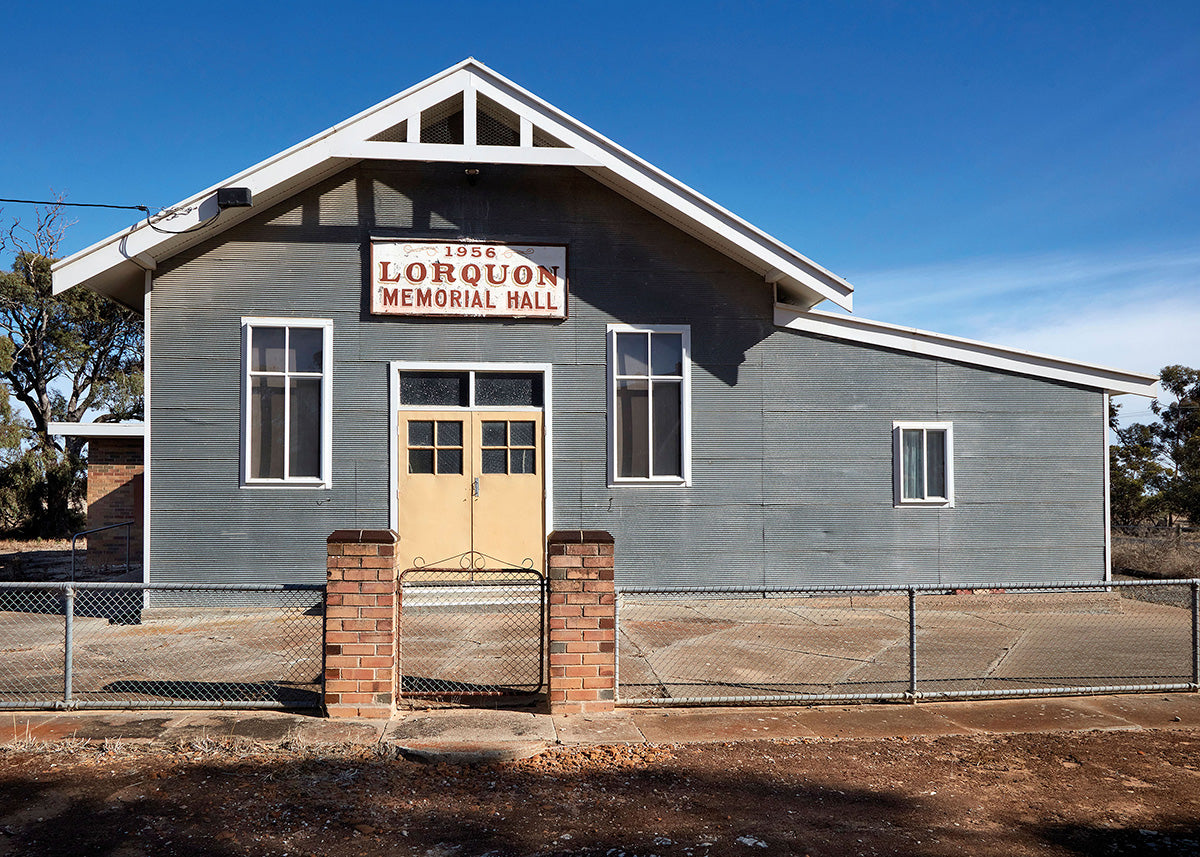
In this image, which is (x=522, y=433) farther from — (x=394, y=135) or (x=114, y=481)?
(x=114, y=481)

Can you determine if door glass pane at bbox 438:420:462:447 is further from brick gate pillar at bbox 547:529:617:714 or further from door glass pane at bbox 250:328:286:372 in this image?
brick gate pillar at bbox 547:529:617:714

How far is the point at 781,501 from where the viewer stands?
11289 millimetres

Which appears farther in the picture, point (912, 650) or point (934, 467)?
point (934, 467)

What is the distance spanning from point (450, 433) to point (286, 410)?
6.61ft

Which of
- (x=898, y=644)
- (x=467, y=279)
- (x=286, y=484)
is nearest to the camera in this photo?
(x=898, y=644)

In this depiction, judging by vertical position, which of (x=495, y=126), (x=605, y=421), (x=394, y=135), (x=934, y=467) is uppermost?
(x=495, y=126)

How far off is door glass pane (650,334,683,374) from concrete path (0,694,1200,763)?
5379mm

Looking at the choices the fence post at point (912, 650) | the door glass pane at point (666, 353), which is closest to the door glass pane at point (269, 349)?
the door glass pane at point (666, 353)

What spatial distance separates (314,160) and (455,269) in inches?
79.9

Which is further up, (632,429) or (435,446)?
(632,429)

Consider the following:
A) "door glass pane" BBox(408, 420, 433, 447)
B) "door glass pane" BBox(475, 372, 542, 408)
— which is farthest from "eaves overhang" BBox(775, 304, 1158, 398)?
"door glass pane" BBox(408, 420, 433, 447)

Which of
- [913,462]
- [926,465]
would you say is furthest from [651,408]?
[926,465]

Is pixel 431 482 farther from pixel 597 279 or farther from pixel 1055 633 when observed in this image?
pixel 1055 633

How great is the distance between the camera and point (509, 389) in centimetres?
1099
